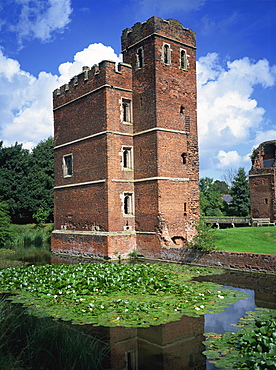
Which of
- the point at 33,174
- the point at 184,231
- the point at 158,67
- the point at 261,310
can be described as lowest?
the point at 261,310

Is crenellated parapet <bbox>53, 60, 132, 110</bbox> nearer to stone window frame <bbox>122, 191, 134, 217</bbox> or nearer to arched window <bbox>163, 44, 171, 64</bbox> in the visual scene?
arched window <bbox>163, 44, 171, 64</bbox>

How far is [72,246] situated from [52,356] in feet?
52.8

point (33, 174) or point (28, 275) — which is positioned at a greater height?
point (33, 174)

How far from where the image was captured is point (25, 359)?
19.1ft

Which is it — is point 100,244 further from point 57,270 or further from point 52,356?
point 52,356

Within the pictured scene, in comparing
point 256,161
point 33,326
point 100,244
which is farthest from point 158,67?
point 256,161

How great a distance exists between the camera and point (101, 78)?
19.9m

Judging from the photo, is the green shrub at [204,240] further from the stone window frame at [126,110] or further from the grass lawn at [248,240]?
the stone window frame at [126,110]

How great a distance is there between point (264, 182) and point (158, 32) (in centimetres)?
1877

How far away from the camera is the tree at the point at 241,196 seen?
46.8 metres

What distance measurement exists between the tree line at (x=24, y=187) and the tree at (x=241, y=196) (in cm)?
2343

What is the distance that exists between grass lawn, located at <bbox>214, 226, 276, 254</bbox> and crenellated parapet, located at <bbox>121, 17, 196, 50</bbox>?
10.9 meters

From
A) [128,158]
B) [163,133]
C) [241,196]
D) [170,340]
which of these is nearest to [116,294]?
[170,340]

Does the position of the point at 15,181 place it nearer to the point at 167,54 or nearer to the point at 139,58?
the point at 139,58
